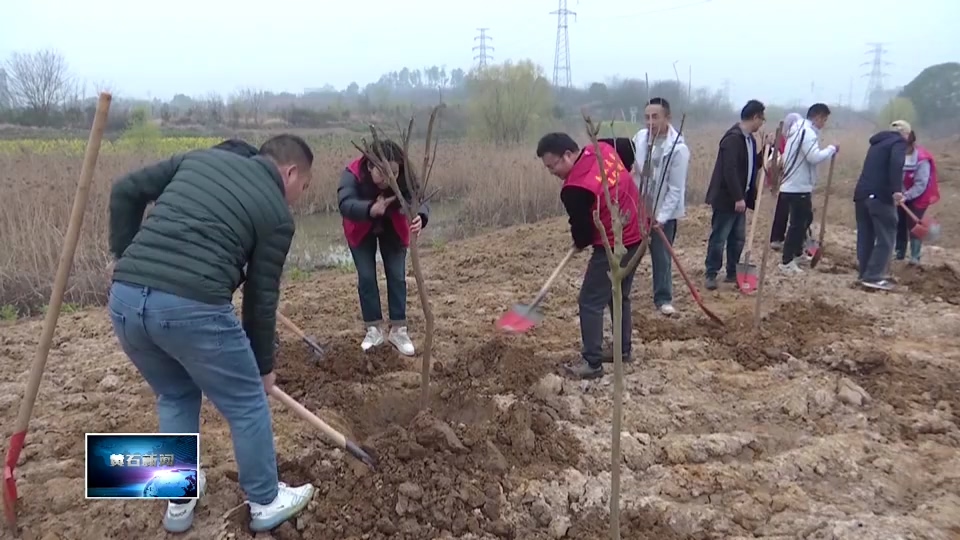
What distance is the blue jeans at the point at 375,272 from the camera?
4.54 meters

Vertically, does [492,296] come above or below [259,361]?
below

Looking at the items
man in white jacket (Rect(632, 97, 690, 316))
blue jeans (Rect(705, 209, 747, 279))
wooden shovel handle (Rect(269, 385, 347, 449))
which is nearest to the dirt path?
wooden shovel handle (Rect(269, 385, 347, 449))

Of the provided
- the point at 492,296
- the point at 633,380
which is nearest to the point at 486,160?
the point at 492,296

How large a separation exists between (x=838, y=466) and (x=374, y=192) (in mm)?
2940

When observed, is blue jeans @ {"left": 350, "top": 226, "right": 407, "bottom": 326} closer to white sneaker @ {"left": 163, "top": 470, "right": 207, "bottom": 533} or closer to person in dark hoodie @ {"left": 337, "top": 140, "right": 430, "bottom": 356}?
person in dark hoodie @ {"left": 337, "top": 140, "right": 430, "bottom": 356}

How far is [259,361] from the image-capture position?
266 cm

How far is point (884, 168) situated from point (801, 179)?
27.3 inches

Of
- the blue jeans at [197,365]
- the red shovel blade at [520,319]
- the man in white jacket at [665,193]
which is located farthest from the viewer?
A: the man in white jacket at [665,193]

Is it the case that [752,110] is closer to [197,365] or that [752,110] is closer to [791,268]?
[791,268]

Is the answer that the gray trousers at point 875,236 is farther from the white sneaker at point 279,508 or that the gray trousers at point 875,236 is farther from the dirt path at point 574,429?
the white sneaker at point 279,508

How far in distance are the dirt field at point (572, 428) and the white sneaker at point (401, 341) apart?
0.13 metres

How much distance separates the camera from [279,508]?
2799 millimetres

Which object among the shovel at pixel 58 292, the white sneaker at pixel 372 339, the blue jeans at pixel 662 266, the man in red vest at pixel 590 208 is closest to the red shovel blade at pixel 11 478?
the shovel at pixel 58 292

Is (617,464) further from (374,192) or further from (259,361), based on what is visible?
(374,192)
